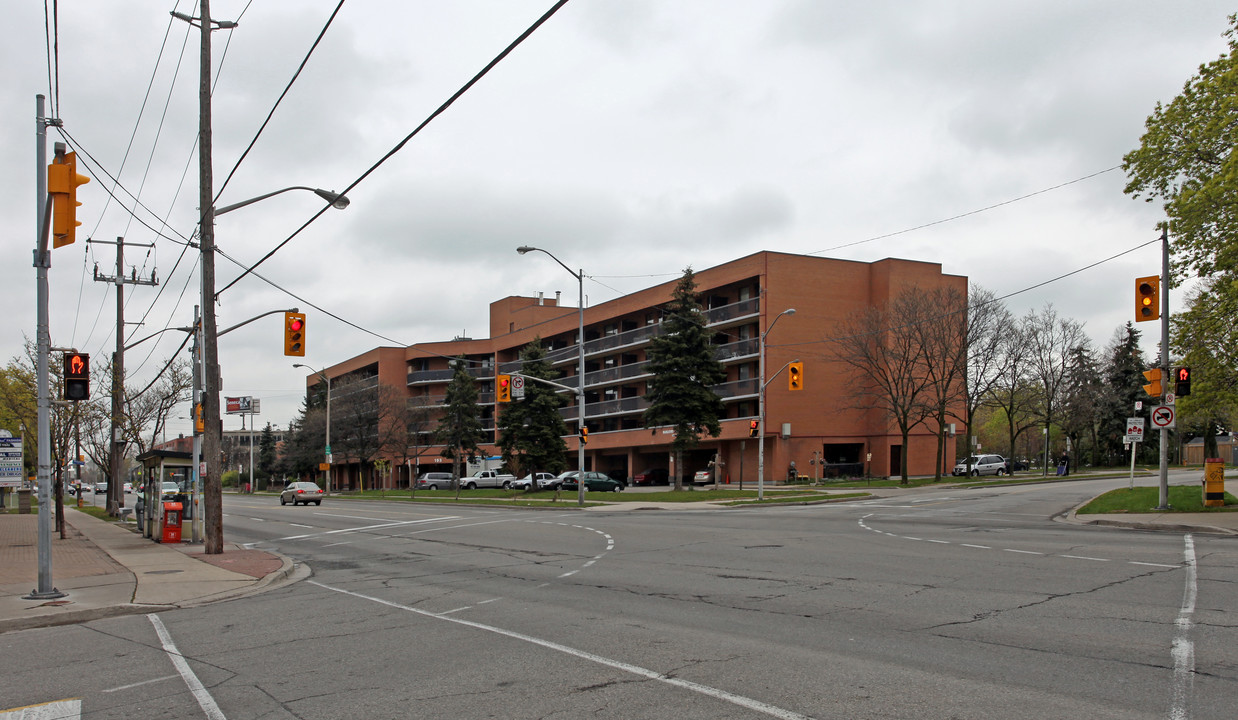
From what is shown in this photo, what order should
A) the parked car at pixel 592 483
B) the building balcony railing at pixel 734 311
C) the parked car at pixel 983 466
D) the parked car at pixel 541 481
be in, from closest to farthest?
the parked car at pixel 592 483
the parked car at pixel 541 481
the building balcony railing at pixel 734 311
the parked car at pixel 983 466

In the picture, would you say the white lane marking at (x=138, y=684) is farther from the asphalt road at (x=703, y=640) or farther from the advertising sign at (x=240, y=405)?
the advertising sign at (x=240, y=405)

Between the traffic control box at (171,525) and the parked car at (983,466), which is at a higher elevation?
the traffic control box at (171,525)

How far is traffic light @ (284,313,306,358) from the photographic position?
22.3 meters

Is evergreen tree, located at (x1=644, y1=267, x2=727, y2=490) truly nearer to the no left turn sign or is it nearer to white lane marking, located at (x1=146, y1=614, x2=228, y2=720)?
the no left turn sign

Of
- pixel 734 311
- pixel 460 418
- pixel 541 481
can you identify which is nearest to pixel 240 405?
pixel 460 418

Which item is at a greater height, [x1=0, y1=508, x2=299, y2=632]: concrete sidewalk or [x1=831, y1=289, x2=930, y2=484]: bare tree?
[x1=831, y1=289, x2=930, y2=484]: bare tree

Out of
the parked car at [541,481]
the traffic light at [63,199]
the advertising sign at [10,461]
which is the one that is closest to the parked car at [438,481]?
the parked car at [541,481]

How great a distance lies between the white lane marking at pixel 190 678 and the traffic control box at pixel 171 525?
13904mm

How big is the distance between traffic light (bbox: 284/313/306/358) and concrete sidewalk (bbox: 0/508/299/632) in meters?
5.05

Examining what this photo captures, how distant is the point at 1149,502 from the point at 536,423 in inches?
1581

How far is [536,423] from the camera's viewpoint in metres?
59.8

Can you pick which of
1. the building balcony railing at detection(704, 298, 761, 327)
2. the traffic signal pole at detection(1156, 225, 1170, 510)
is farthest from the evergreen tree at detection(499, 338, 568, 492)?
the traffic signal pole at detection(1156, 225, 1170, 510)

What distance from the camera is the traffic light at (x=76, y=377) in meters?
13.9

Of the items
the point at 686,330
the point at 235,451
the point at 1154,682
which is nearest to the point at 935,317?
the point at 686,330
